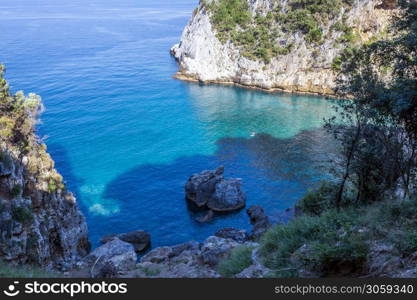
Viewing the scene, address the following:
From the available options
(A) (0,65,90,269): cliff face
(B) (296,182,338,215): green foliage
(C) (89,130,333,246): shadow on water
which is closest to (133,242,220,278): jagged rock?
(A) (0,65,90,269): cliff face

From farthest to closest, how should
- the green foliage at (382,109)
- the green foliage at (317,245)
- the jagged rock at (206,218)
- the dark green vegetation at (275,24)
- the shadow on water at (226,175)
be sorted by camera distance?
1. the dark green vegetation at (275,24)
2. the jagged rock at (206,218)
3. the shadow on water at (226,175)
4. the green foliage at (382,109)
5. the green foliage at (317,245)

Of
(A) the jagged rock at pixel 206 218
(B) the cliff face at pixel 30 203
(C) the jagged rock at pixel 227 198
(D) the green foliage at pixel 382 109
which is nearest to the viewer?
(D) the green foliage at pixel 382 109

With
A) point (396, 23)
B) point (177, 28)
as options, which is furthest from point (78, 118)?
point (177, 28)

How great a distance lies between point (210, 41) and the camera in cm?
8819

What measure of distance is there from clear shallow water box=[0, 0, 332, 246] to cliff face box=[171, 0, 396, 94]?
16.4 ft

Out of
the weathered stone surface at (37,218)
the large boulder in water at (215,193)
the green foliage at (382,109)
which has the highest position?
the green foliage at (382,109)

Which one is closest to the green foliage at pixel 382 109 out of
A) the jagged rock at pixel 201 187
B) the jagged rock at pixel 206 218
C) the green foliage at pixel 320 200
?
the green foliage at pixel 320 200

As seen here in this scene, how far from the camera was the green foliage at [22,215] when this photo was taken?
2638 centimetres

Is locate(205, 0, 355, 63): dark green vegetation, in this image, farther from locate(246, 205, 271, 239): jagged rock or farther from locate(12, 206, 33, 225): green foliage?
locate(12, 206, 33, 225): green foliage

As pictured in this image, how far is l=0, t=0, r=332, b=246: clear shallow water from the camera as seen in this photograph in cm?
4406

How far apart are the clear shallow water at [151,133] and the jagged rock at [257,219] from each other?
4.48 feet

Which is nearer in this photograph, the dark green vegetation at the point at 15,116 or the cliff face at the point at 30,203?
Result: the cliff face at the point at 30,203

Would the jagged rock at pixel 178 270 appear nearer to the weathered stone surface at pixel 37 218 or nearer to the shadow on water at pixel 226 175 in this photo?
the weathered stone surface at pixel 37 218

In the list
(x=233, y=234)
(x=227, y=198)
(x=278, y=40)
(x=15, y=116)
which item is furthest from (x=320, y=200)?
(x=278, y=40)
